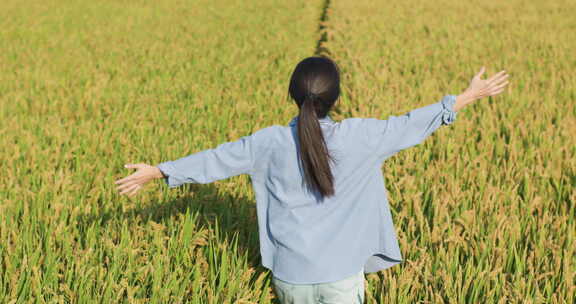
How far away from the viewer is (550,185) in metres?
2.52

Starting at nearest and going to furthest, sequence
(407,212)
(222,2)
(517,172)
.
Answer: (407,212) < (517,172) < (222,2)

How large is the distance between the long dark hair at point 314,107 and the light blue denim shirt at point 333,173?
0.06 metres

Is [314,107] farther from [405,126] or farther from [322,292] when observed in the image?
[322,292]

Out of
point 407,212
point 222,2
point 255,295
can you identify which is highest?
point 222,2

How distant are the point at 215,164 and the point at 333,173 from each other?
324 mm

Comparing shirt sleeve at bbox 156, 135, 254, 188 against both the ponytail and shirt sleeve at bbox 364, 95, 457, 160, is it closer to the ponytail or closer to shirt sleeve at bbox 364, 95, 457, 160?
the ponytail

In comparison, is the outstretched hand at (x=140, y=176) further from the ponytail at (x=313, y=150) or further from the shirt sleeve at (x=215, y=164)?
the ponytail at (x=313, y=150)

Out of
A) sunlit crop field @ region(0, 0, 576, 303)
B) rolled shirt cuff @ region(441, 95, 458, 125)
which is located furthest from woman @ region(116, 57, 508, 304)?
sunlit crop field @ region(0, 0, 576, 303)

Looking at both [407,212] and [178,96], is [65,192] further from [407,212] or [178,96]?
[178,96]

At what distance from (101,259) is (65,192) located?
1.93 feet

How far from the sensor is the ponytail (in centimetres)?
131

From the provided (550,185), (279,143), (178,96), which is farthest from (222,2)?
(279,143)

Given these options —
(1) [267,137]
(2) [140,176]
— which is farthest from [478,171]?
(2) [140,176]

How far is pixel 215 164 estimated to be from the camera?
1.46 m
